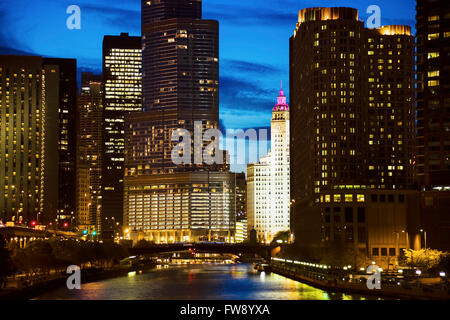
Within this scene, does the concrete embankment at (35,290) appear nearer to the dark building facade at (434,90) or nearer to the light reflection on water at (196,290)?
the light reflection on water at (196,290)

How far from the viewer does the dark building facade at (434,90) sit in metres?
193

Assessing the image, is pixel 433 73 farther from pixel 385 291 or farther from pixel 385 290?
pixel 385 291

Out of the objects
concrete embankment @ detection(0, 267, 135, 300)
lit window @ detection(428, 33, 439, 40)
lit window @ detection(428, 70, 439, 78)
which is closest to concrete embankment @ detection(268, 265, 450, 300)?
concrete embankment @ detection(0, 267, 135, 300)

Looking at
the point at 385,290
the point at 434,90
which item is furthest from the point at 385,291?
the point at 434,90

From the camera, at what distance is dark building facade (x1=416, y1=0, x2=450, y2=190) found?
193 meters

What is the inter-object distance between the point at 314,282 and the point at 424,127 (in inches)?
2391

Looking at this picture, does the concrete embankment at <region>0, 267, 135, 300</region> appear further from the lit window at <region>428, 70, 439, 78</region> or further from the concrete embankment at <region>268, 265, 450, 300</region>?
the lit window at <region>428, 70, 439, 78</region>

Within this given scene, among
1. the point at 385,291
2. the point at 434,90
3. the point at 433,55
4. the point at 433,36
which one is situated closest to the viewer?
the point at 385,291

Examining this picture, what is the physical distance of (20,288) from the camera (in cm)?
12425

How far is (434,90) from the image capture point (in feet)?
637

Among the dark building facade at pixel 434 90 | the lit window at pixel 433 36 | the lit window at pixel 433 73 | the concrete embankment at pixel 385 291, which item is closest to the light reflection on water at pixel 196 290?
the concrete embankment at pixel 385 291

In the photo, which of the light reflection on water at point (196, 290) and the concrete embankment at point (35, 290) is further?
the light reflection on water at point (196, 290)

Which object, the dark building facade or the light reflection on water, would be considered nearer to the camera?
the light reflection on water
